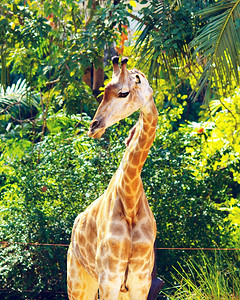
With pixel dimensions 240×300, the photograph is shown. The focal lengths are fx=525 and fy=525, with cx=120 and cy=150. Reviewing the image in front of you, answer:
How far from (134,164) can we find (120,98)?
1.67 feet

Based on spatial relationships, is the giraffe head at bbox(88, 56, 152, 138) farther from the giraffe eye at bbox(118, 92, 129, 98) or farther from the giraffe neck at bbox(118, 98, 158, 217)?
the giraffe neck at bbox(118, 98, 158, 217)

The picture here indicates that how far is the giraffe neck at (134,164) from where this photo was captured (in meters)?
3.12

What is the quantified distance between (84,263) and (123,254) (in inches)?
25.4

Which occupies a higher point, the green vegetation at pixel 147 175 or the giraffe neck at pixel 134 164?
the giraffe neck at pixel 134 164

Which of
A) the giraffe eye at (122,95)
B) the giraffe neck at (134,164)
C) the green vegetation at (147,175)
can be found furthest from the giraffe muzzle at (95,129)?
the green vegetation at (147,175)

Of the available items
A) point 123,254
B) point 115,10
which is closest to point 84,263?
point 123,254

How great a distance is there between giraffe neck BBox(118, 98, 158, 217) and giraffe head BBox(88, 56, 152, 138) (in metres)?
0.17

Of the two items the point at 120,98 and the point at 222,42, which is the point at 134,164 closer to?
the point at 120,98

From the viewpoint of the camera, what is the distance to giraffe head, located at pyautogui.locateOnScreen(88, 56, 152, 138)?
272 cm

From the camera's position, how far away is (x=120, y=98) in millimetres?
2848

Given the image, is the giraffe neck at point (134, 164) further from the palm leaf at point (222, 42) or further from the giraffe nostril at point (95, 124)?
the palm leaf at point (222, 42)

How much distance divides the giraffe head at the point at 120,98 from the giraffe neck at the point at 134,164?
0.17 meters

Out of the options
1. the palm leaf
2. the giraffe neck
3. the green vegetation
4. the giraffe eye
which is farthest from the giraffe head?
the green vegetation

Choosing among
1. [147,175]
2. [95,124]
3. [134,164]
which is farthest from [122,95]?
[147,175]
